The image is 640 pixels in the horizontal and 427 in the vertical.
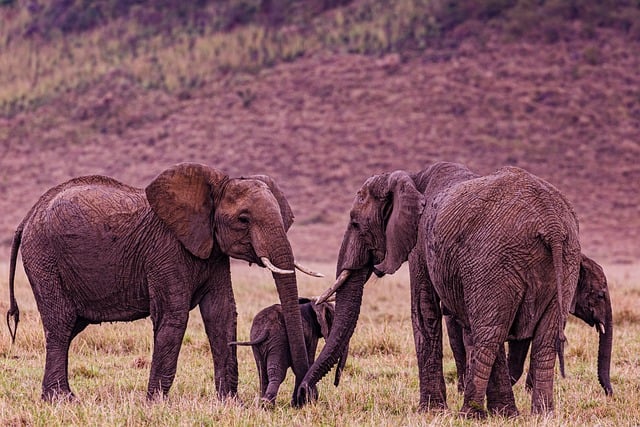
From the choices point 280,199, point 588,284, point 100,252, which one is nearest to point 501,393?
point 280,199

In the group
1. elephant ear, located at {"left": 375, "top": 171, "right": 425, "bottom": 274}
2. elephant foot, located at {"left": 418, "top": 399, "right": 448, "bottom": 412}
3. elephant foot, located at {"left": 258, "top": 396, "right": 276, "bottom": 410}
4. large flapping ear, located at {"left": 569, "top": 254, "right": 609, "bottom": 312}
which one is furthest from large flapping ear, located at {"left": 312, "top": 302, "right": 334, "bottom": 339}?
large flapping ear, located at {"left": 569, "top": 254, "right": 609, "bottom": 312}

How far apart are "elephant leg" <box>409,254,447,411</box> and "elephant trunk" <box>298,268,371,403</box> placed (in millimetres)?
598

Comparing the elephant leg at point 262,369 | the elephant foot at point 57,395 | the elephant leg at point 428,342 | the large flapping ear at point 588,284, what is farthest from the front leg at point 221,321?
the large flapping ear at point 588,284

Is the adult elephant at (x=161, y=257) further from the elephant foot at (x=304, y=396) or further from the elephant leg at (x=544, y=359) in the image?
the elephant leg at (x=544, y=359)

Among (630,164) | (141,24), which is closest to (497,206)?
A: (630,164)

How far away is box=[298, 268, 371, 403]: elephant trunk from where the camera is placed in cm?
859

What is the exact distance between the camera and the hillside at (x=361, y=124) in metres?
40.0

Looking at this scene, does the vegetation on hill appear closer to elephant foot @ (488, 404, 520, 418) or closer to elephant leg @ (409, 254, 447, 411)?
elephant leg @ (409, 254, 447, 411)

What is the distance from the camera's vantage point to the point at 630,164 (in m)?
40.2

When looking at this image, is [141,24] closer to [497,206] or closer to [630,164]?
[630,164]

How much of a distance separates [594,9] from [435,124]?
8934 millimetres

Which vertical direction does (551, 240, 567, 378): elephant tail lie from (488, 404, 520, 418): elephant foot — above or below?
above

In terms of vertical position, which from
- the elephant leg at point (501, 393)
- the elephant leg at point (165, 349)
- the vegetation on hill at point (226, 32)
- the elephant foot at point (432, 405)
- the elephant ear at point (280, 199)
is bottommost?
the vegetation on hill at point (226, 32)

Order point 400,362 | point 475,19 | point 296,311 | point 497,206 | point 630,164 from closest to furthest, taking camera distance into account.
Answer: point 497,206
point 296,311
point 400,362
point 630,164
point 475,19
